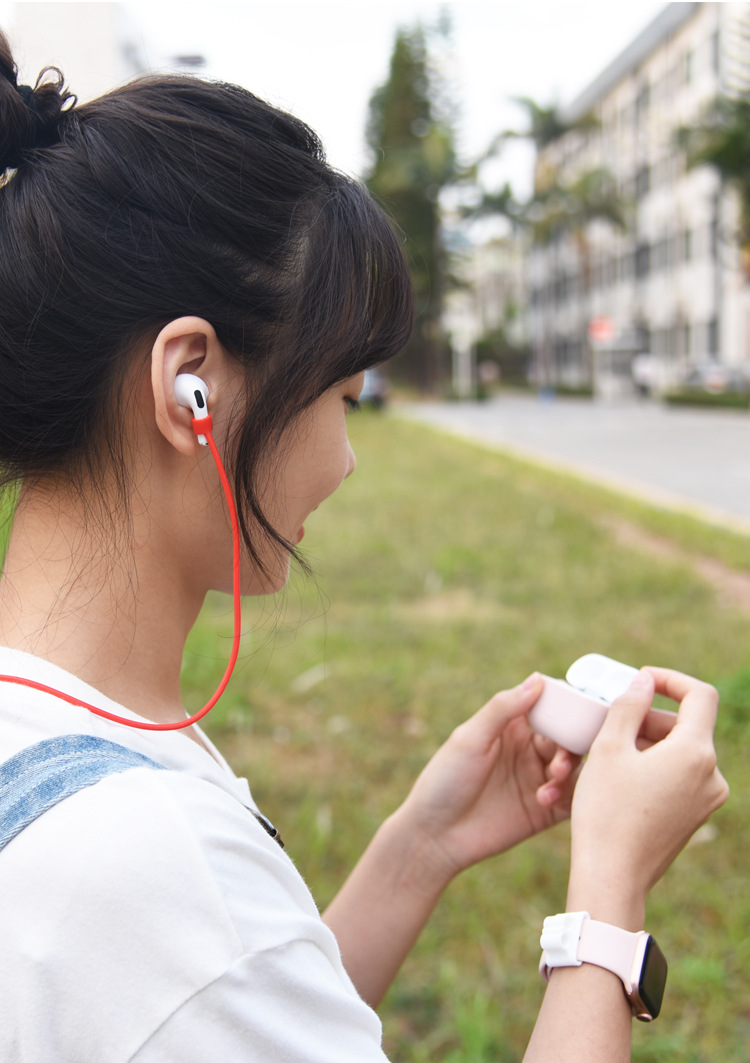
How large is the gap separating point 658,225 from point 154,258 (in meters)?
37.0

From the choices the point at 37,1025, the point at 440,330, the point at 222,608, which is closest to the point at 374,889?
the point at 37,1025

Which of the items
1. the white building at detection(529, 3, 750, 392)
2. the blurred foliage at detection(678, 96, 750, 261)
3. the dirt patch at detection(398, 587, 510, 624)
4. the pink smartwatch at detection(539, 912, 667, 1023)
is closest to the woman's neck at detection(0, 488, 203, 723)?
the pink smartwatch at detection(539, 912, 667, 1023)

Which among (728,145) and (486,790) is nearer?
(486,790)

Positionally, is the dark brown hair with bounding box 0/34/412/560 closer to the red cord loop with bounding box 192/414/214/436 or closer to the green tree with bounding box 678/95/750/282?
the red cord loop with bounding box 192/414/214/436

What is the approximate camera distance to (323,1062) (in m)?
0.72

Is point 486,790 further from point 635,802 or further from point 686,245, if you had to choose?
point 686,245

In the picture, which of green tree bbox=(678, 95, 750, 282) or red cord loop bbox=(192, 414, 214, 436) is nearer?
red cord loop bbox=(192, 414, 214, 436)

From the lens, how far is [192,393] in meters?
0.84

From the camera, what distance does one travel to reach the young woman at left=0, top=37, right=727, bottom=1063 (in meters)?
0.64

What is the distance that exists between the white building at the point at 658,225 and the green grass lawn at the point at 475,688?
2036 centimetres

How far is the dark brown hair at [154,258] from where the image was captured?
0.86 meters

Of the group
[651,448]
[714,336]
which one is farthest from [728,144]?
[714,336]

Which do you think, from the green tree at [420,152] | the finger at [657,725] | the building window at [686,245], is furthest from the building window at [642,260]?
the finger at [657,725]

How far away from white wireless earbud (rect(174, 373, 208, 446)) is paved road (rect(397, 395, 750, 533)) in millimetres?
6546
